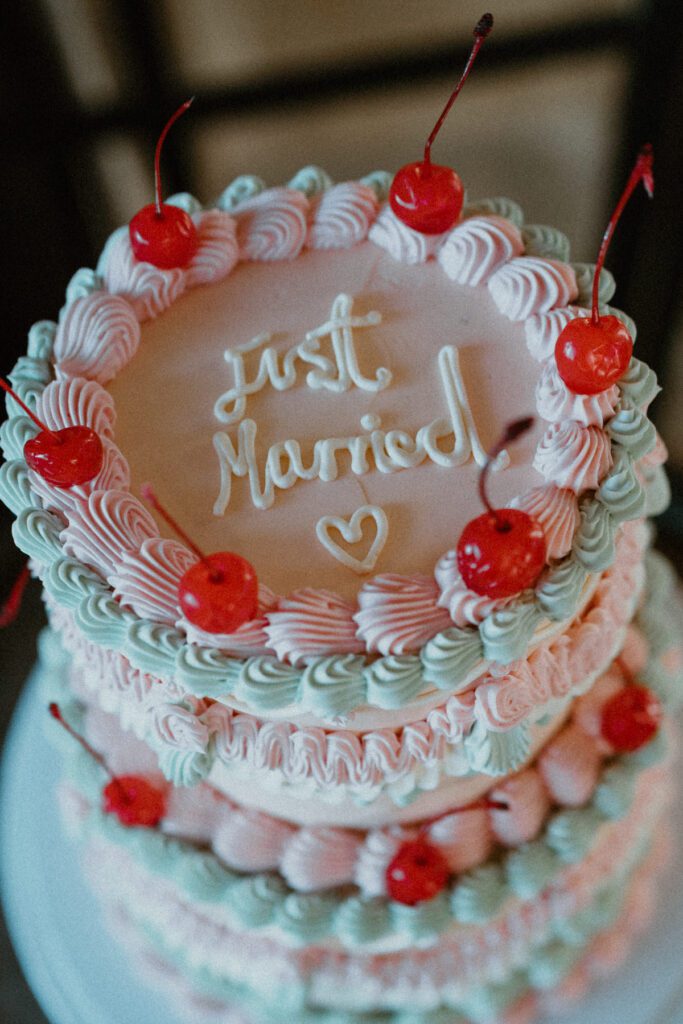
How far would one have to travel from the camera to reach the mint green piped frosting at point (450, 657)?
5.57ft

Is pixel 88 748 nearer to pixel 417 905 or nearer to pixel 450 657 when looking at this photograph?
pixel 417 905

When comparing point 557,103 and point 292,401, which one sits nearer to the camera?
point 292,401

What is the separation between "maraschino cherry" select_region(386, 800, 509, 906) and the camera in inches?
83.9

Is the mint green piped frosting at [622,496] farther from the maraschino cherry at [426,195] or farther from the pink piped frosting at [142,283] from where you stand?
the pink piped frosting at [142,283]

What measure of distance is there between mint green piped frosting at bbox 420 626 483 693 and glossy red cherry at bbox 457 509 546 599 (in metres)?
0.09

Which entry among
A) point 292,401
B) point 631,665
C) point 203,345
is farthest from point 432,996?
point 203,345

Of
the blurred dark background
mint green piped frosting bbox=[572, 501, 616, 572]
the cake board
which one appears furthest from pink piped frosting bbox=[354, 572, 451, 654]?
the blurred dark background

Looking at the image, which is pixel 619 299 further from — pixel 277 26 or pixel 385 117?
pixel 277 26

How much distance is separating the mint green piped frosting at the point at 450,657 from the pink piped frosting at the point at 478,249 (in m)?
0.93

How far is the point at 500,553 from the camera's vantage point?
166 cm

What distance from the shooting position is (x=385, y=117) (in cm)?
379

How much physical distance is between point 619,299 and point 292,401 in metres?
2.13

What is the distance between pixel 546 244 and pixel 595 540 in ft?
2.80

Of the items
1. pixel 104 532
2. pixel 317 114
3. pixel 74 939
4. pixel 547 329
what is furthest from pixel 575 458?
pixel 317 114
